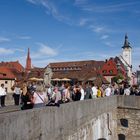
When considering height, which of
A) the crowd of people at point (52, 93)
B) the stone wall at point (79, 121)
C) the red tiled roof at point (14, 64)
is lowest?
the stone wall at point (79, 121)

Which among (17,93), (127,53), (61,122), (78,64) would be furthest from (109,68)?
(61,122)

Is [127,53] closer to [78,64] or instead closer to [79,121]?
[78,64]

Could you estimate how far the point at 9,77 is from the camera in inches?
2532

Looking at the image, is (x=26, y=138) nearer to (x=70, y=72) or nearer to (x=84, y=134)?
(x=84, y=134)

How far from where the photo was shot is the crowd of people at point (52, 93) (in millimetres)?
10062

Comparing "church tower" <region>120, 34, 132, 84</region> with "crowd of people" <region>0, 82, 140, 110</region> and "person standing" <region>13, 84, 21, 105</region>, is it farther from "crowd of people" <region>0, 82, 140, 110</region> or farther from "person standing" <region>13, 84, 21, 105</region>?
"person standing" <region>13, 84, 21, 105</region>

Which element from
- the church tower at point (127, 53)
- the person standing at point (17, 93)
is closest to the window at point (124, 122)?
the person standing at point (17, 93)

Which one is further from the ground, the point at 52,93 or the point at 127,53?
the point at 127,53

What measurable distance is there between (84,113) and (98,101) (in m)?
3.17

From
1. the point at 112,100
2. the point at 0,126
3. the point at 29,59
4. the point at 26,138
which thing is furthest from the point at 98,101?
the point at 29,59

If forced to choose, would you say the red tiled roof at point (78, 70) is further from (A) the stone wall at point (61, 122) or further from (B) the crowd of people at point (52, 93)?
(A) the stone wall at point (61, 122)

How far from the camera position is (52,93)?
15672mm

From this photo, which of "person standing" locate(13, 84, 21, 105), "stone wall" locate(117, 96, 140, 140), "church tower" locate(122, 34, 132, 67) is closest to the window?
"stone wall" locate(117, 96, 140, 140)

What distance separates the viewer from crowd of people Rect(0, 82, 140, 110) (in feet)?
33.0
